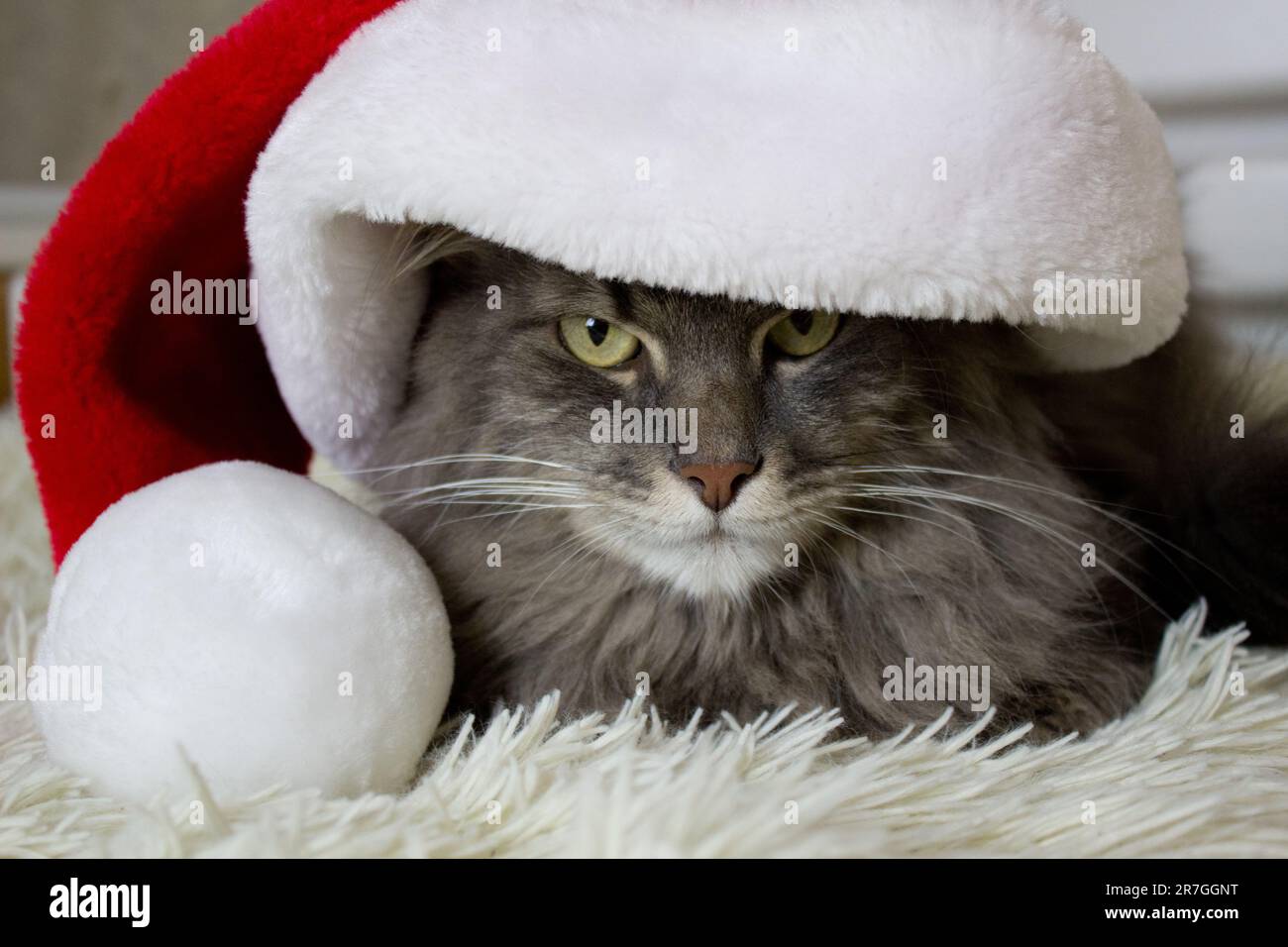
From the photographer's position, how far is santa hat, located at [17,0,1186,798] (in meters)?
0.81

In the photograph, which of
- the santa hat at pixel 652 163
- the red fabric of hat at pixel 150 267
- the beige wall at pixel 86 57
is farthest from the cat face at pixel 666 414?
the beige wall at pixel 86 57

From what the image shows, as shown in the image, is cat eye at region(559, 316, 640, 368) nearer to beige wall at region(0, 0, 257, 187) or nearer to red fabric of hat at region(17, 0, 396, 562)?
red fabric of hat at region(17, 0, 396, 562)

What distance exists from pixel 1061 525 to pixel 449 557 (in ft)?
2.06

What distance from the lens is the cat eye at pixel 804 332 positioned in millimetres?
991

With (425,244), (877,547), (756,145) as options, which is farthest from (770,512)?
(425,244)

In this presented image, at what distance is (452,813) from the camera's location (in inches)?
32.8

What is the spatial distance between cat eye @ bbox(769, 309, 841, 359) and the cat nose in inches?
5.8

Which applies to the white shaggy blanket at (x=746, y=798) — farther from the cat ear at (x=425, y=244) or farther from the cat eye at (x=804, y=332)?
the cat ear at (x=425, y=244)

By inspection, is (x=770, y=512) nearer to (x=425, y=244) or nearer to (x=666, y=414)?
(x=666, y=414)

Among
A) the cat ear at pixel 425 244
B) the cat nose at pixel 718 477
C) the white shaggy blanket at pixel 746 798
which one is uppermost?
the cat ear at pixel 425 244

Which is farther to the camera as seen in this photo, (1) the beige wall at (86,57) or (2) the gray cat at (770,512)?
(1) the beige wall at (86,57)

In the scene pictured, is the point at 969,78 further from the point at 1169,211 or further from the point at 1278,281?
the point at 1278,281

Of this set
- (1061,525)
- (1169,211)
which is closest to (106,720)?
(1061,525)

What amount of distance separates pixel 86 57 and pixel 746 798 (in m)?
3.15
